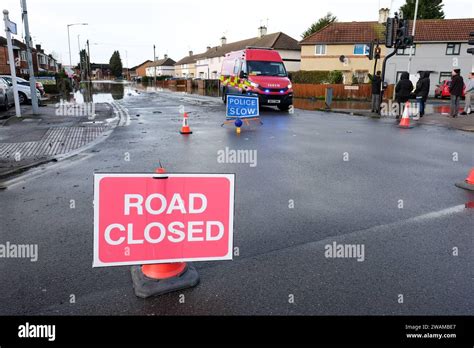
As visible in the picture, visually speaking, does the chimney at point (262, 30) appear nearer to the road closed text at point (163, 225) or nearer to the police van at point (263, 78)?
the police van at point (263, 78)

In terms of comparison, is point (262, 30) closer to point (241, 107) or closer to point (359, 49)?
point (359, 49)

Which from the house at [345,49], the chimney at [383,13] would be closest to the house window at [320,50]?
the house at [345,49]

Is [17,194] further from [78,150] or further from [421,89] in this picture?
[421,89]

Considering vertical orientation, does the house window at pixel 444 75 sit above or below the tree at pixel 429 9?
below

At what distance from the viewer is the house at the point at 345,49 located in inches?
1780

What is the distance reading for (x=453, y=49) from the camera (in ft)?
132

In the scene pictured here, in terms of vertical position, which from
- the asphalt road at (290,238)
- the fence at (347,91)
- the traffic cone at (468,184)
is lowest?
the asphalt road at (290,238)

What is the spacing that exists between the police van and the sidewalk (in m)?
7.01

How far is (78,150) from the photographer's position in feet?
29.5

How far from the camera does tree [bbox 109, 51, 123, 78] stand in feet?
536

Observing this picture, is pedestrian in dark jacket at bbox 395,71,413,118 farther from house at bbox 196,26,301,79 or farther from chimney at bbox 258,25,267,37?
chimney at bbox 258,25,267,37

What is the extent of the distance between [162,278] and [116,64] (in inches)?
6946

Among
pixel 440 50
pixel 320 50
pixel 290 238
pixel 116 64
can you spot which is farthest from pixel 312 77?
pixel 116 64

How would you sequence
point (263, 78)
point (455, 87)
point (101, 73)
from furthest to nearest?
point (101, 73) → point (263, 78) → point (455, 87)
